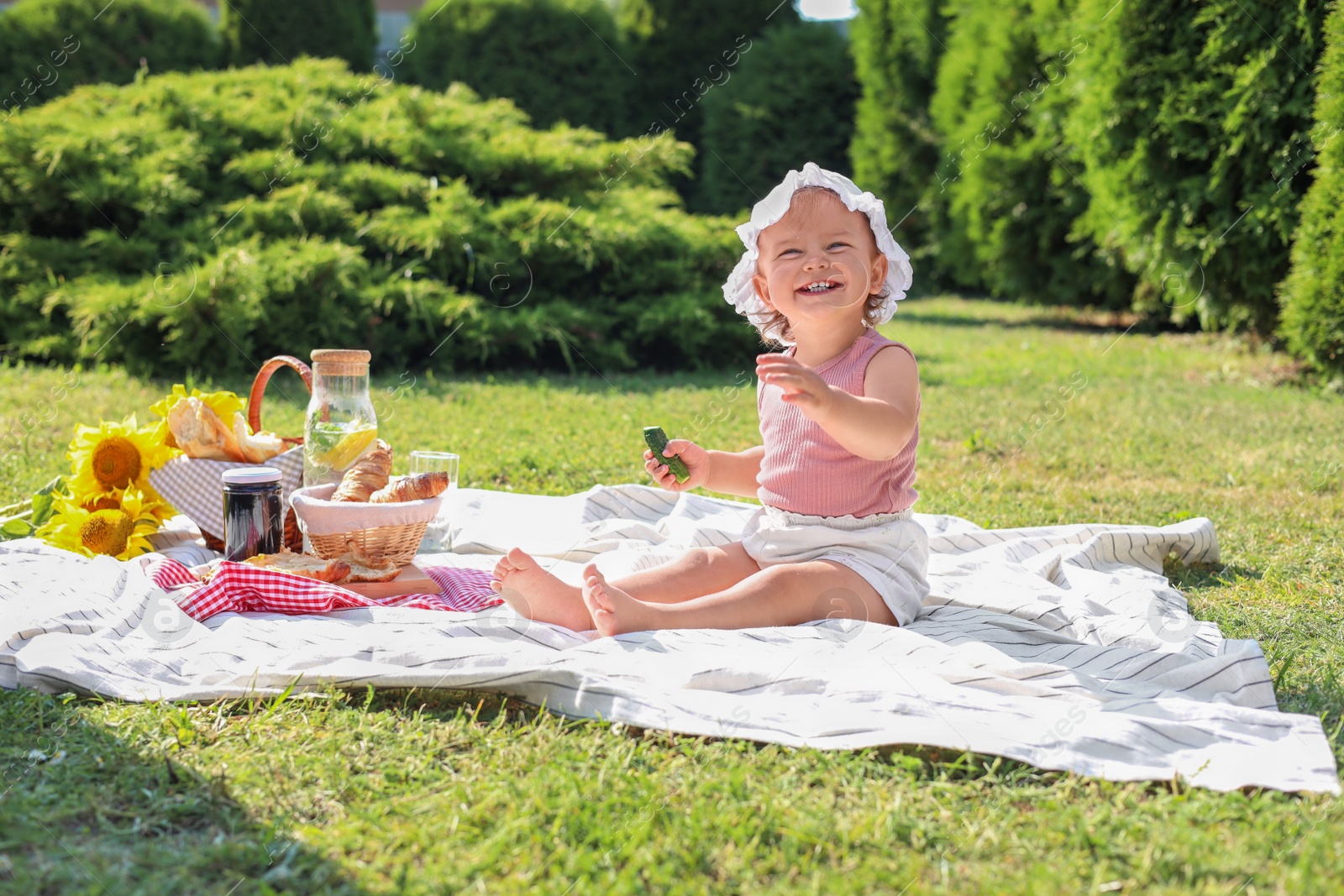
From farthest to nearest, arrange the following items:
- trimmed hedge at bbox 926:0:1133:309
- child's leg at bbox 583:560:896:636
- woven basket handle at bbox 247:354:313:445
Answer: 1. trimmed hedge at bbox 926:0:1133:309
2. woven basket handle at bbox 247:354:313:445
3. child's leg at bbox 583:560:896:636

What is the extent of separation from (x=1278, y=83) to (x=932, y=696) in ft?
21.3

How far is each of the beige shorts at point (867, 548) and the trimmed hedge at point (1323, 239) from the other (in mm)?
4945

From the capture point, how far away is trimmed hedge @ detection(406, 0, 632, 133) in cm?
1410

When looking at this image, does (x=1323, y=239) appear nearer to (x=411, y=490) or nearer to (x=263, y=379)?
(x=411, y=490)

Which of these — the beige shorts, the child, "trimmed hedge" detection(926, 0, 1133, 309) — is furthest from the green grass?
"trimmed hedge" detection(926, 0, 1133, 309)

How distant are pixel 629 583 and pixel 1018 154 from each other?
902 cm

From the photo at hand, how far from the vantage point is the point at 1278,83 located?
7039mm

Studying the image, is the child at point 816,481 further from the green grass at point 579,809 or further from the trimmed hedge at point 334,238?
the trimmed hedge at point 334,238

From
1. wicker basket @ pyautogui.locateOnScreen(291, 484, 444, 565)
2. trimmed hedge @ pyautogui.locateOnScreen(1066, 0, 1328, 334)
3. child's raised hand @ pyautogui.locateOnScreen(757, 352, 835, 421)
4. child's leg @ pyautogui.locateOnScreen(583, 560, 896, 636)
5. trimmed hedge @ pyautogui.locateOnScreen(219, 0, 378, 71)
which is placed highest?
trimmed hedge @ pyautogui.locateOnScreen(219, 0, 378, 71)

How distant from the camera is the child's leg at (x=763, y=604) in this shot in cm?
267

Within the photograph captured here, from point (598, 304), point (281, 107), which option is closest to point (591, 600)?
point (598, 304)

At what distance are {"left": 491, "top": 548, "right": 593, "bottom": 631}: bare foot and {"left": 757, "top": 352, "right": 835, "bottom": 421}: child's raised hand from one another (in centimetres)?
74

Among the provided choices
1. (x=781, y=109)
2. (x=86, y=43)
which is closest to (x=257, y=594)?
(x=86, y=43)

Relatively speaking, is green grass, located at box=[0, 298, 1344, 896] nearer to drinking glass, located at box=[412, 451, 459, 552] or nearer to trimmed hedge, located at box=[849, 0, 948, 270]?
drinking glass, located at box=[412, 451, 459, 552]
